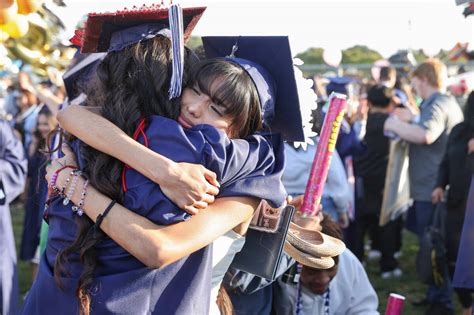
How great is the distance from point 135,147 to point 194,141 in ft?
0.48

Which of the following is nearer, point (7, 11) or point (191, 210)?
point (191, 210)

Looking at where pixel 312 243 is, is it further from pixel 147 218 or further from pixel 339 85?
pixel 339 85

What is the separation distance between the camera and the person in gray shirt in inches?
241

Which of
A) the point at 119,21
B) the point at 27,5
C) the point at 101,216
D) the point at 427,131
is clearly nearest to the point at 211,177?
the point at 101,216

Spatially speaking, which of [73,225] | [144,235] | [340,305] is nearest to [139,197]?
[144,235]

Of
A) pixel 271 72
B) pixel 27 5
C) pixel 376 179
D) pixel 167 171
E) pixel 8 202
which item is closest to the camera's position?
pixel 167 171

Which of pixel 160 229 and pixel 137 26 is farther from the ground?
pixel 137 26

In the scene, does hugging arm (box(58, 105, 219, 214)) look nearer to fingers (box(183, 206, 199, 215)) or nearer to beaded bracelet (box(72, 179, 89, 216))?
fingers (box(183, 206, 199, 215))

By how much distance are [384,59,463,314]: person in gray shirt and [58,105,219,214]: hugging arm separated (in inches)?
184

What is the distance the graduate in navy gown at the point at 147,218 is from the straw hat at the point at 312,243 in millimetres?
353

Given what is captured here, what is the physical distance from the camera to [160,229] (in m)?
1.70

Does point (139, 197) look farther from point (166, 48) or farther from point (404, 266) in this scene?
point (404, 266)

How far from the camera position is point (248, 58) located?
2.11 m

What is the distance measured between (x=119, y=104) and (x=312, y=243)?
31.1 inches
